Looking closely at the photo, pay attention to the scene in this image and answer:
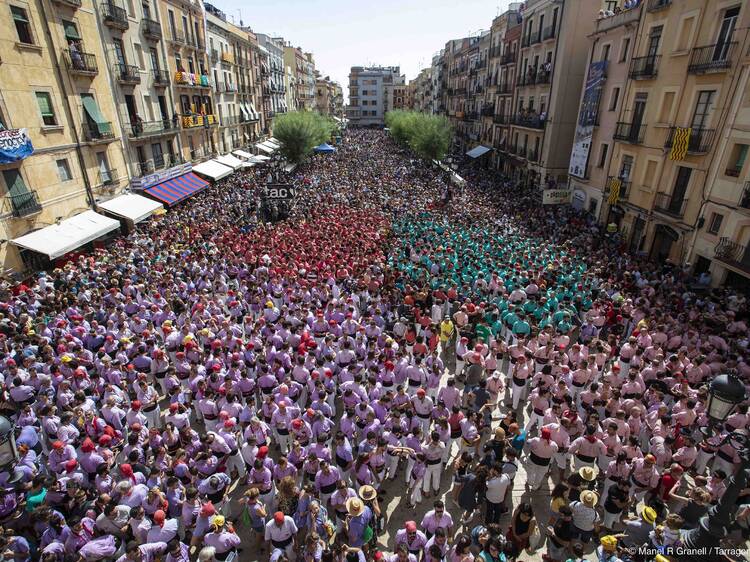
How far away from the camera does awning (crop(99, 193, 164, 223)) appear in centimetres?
2158

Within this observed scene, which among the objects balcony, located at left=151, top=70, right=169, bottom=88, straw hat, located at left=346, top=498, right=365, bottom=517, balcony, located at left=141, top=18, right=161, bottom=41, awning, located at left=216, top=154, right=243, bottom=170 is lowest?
straw hat, located at left=346, top=498, right=365, bottom=517

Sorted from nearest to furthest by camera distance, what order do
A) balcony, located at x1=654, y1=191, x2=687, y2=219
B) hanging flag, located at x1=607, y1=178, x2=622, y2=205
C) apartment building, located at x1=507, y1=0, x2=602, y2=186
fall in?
1. balcony, located at x1=654, y1=191, x2=687, y2=219
2. hanging flag, located at x1=607, y1=178, x2=622, y2=205
3. apartment building, located at x1=507, y1=0, x2=602, y2=186

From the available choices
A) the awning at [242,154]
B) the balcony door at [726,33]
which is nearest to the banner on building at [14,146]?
the awning at [242,154]

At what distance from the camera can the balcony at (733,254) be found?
15289mm

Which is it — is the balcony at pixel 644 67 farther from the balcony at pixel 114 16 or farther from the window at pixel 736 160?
the balcony at pixel 114 16

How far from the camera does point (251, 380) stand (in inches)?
374

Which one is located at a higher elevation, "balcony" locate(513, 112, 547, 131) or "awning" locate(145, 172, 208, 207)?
"balcony" locate(513, 112, 547, 131)

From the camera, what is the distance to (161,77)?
27.9m

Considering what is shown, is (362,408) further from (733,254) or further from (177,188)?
(177,188)

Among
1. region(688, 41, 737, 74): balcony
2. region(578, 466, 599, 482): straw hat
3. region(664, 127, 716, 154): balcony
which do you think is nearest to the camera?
region(578, 466, 599, 482): straw hat

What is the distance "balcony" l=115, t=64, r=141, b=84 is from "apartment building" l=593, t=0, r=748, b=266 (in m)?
26.8

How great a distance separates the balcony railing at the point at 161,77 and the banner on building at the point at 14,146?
12.6 m

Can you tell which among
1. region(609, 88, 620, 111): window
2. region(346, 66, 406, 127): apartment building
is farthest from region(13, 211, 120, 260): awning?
region(346, 66, 406, 127): apartment building

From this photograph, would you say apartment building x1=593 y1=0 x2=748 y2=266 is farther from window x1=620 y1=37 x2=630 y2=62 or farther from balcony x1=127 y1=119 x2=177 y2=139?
balcony x1=127 y1=119 x2=177 y2=139
